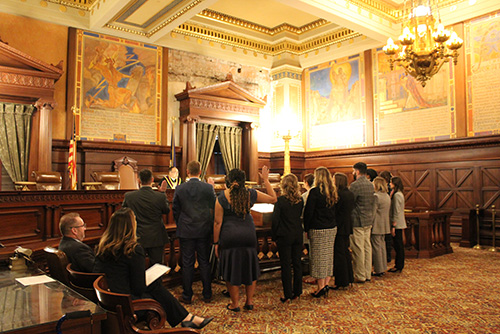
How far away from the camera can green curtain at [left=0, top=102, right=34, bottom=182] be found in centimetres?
796

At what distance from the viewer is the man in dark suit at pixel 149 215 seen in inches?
165

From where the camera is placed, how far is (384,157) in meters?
10.3

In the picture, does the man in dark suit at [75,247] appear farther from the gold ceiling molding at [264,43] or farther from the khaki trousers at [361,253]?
the gold ceiling molding at [264,43]

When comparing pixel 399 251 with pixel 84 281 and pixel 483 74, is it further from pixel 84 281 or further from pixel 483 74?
pixel 483 74

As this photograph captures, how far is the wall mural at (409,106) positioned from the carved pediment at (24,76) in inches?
301

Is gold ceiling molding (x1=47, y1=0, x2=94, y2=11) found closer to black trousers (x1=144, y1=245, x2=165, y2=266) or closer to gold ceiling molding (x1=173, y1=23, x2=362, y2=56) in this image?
gold ceiling molding (x1=173, y1=23, x2=362, y2=56)

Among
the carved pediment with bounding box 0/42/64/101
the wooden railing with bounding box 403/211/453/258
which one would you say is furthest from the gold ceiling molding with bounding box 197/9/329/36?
the wooden railing with bounding box 403/211/453/258

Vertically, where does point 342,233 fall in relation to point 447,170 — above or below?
below

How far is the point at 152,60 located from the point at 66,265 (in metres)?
8.04

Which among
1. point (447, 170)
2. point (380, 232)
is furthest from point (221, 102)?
point (380, 232)

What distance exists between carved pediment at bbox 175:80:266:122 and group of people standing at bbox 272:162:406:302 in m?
5.72

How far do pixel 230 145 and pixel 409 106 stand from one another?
474 cm

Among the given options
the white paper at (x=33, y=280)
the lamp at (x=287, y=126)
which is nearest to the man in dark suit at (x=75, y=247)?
the white paper at (x=33, y=280)

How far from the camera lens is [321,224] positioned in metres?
4.50
